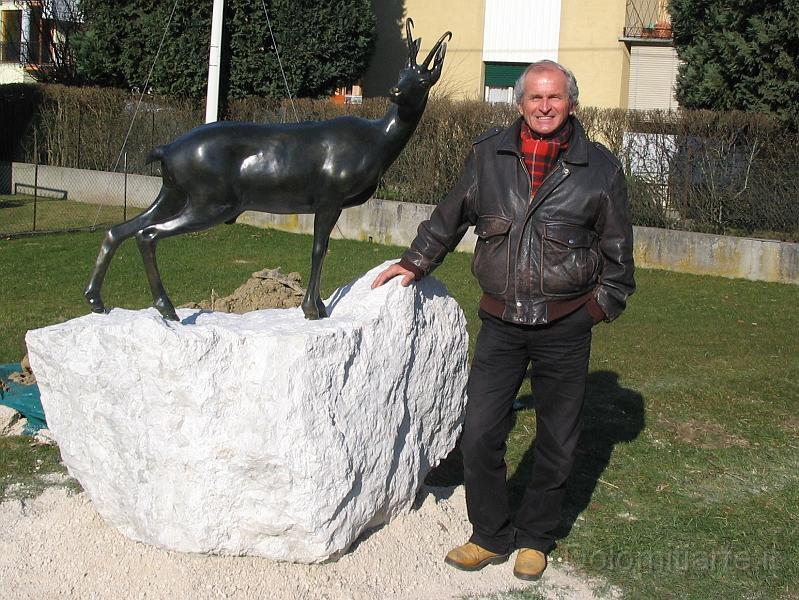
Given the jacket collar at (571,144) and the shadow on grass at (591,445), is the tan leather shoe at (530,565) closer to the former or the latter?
the shadow on grass at (591,445)

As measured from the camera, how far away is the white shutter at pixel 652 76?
68.7ft

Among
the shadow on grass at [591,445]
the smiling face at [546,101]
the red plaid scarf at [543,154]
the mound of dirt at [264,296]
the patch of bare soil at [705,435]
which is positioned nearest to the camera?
the smiling face at [546,101]

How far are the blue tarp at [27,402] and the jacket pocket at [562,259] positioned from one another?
3.43 m

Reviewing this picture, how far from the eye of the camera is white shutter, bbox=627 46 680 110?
68.7 feet

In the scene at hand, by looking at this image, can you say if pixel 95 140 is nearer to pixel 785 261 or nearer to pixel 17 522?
pixel 785 261

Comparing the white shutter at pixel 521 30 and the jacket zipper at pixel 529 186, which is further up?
the white shutter at pixel 521 30

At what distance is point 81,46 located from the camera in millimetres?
20656

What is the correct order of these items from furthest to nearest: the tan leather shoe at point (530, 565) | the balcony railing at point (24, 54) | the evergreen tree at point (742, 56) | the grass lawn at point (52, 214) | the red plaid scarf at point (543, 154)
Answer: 1. the balcony railing at point (24, 54)
2. the grass lawn at point (52, 214)
3. the evergreen tree at point (742, 56)
4. the tan leather shoe at point (530, 565)
5. the red plaid scarf at point (543, 154)

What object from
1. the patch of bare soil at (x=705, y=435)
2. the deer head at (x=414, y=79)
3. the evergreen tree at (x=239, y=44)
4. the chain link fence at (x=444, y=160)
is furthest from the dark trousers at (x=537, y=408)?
the evergreen tree at (x=239, y=44)

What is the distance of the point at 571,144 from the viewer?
4.00 metres

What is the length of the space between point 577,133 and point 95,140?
53.9 ft

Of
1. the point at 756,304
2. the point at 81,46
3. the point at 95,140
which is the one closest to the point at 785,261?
the point at 756,304

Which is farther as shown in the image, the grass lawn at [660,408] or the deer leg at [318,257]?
the grass lawn at [660,408]

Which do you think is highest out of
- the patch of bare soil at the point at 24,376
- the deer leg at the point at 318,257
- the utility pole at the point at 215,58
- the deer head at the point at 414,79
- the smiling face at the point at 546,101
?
the utility pole at the point at 215,58
